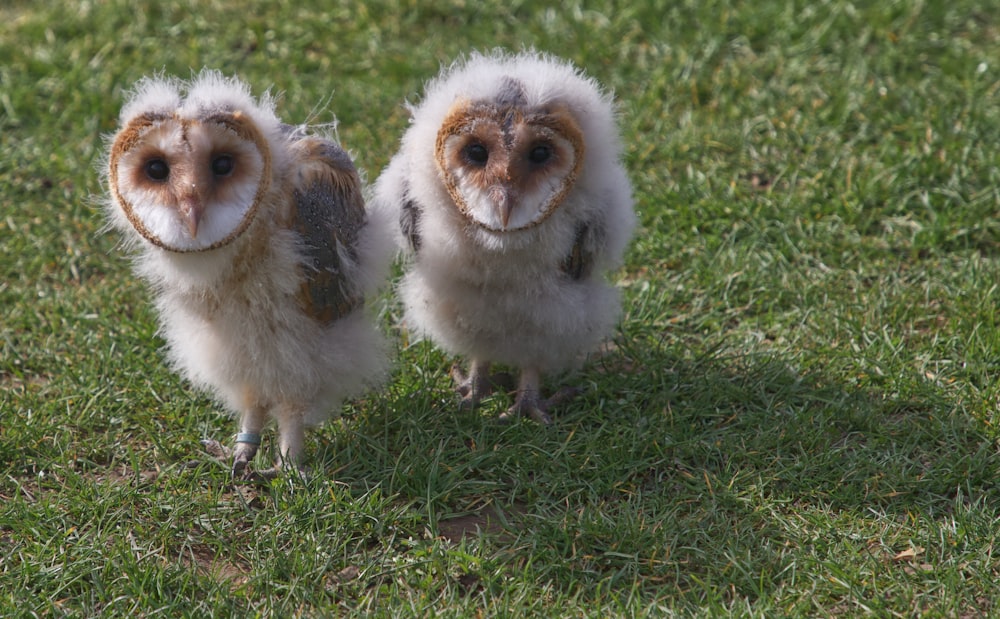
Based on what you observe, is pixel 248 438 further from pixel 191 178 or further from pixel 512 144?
pixel 512 144

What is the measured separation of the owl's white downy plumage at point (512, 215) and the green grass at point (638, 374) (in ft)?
0.93

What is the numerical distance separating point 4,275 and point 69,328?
2.02 feet

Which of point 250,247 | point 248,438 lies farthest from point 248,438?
point 250,247

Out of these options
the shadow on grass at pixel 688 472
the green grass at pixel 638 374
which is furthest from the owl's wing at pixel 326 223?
the shadow on grass at pixel 688 472

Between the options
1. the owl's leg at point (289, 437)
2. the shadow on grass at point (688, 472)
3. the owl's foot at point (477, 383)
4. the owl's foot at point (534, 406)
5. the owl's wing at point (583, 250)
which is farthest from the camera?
the owl's foot at point (477, 383)

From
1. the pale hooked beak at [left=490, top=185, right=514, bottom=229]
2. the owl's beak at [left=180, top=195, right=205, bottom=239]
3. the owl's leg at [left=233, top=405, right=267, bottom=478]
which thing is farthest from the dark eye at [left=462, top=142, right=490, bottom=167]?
the owl's leg at [left=233, top=405, right=267, bottom=478]

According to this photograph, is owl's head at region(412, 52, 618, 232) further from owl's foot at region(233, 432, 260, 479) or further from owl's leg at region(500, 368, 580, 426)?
owl's foot at region(233, 432, 260, 479)

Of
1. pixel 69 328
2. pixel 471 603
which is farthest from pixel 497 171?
pixel 69 328

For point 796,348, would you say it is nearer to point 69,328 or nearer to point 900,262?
point 900,262

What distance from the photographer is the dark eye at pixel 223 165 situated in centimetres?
357

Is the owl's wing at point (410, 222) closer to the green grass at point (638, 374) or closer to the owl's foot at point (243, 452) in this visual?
the green grass at point (638, 374)

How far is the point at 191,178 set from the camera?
348 cm

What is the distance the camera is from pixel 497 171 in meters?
3.81

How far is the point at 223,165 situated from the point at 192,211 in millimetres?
201
